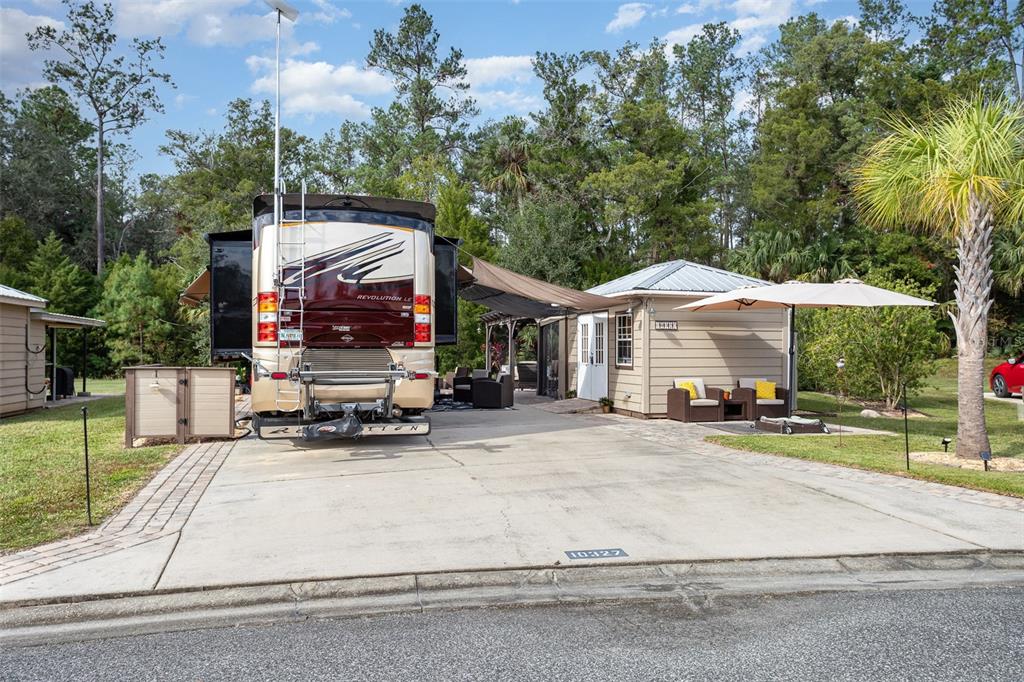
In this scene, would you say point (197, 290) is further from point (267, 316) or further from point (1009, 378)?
point (1009, 378)

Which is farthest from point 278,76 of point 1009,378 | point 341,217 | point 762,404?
point 1009,378

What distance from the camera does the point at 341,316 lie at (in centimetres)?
845

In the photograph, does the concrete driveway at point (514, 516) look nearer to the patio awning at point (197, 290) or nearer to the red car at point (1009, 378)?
the patio awning at point (197, 290)

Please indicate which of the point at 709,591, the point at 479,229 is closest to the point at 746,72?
the point at 479,229

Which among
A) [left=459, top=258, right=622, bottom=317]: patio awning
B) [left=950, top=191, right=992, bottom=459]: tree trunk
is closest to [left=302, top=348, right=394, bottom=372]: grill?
[left=459, top=258, right=622, bottom=317]: patio awning

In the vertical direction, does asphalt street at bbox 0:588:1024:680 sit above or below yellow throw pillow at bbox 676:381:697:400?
below

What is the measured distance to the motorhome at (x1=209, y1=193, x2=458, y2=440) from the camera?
830 centimetres

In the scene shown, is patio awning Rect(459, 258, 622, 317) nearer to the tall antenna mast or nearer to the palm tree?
the tall antenna mast

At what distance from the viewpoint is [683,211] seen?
30.6 meters

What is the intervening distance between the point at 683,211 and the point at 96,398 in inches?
874

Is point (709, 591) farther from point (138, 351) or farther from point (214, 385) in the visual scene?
point (138, 351)

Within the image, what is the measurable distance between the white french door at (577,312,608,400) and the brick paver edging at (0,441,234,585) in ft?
29.2

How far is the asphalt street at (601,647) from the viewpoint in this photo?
325cm

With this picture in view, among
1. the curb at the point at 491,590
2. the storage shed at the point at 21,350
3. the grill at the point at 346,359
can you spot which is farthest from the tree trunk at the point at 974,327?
the storage shed at the point at 21,350
